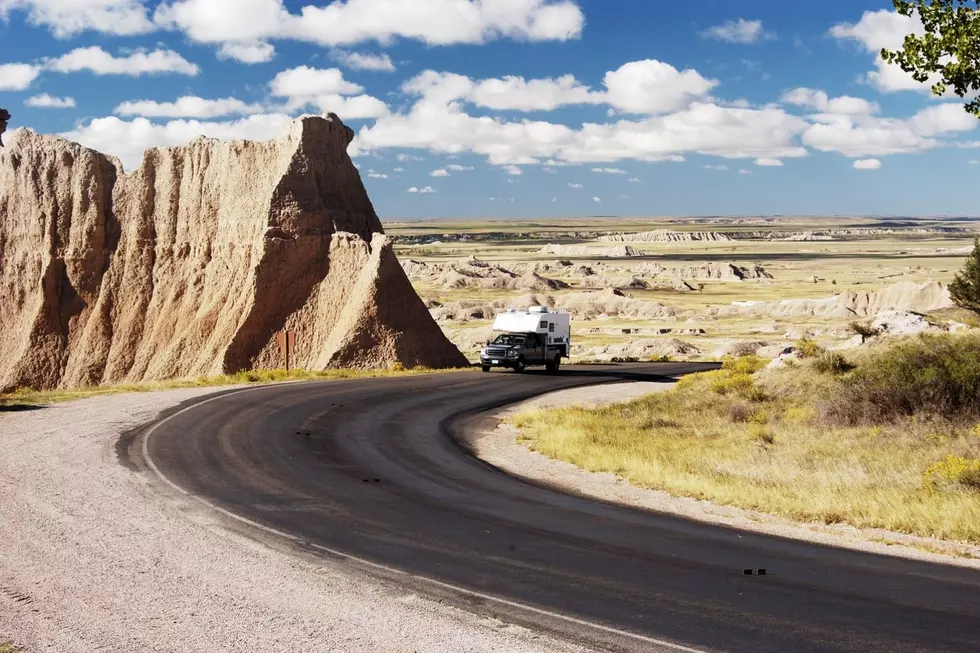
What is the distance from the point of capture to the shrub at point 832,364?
28734mm

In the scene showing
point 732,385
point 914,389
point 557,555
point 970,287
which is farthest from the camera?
point 970,287

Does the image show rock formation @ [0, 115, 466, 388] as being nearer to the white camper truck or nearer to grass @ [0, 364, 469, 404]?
grass @ [0, 364, 469, 404]

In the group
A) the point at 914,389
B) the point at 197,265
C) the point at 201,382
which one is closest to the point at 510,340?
the point at 201,382

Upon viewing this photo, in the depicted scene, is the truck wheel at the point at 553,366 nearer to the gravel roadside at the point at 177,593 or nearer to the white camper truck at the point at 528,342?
the white camper truck at the point at 528,342

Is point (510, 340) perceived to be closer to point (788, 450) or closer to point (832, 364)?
point (832, 364)

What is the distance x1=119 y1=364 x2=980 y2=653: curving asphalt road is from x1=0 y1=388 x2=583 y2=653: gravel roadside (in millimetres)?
581

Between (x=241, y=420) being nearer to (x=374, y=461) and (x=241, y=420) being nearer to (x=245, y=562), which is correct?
(x=374, y=461)

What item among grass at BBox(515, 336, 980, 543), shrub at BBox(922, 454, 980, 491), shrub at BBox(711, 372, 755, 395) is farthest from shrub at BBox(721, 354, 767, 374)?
shrub at BBox(922, 454, 980, 491)

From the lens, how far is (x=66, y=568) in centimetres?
1081

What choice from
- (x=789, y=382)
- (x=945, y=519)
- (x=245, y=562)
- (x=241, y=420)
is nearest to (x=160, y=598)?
(x=245, y=562)

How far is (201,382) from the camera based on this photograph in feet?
114

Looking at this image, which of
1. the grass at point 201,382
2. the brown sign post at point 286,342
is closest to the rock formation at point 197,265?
the brown sign post at point 286,342

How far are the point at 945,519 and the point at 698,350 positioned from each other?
182ft

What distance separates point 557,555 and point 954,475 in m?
7.57
